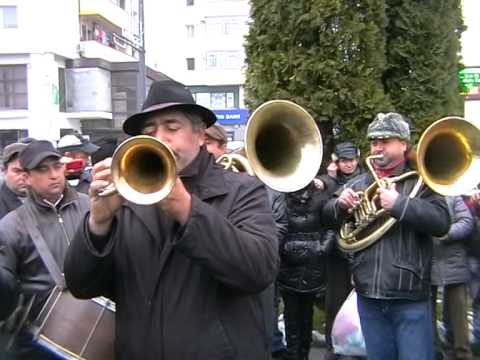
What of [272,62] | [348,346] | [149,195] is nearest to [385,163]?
[348,346]

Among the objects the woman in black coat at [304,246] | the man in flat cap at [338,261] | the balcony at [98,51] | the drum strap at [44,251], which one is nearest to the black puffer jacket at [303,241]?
the woman in black coat at [304,246]

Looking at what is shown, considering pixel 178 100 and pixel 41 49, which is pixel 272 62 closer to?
pixel 178 100

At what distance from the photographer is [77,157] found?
248 inches

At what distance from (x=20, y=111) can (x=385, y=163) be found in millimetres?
36757

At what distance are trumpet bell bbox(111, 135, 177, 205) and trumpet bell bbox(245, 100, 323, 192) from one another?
0.80 metres

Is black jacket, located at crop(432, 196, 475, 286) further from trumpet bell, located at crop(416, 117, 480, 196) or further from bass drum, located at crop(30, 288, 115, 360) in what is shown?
bass drum, located at crop(30, 288, 115, 360)

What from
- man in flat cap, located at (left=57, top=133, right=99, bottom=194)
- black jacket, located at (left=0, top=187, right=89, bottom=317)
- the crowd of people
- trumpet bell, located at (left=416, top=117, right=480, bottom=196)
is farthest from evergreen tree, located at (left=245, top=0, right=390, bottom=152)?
black jacket, located at (left=0, top=187, right=89, bottom=317)

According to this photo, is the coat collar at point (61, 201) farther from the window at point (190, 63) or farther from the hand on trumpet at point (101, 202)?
the window at point (190, 63)

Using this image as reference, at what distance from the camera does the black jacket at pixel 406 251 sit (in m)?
3.52

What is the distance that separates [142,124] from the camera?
2.46 meters

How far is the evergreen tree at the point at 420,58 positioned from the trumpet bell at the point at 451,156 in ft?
8.58

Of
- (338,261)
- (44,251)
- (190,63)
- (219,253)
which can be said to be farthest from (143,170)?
(190,63)

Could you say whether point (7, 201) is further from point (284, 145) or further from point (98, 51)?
point (98, 51)

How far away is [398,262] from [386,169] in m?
0.53
